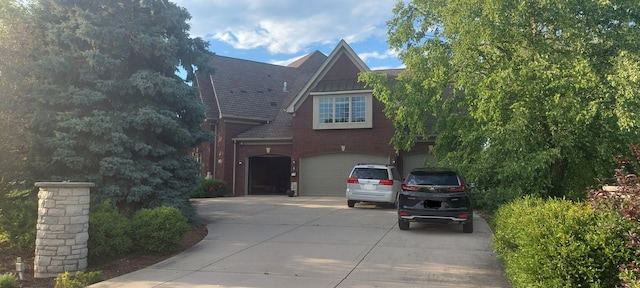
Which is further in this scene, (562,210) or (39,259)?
(39,259)

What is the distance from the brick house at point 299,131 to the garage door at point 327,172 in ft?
0.17

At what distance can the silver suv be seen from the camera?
54.6 ft

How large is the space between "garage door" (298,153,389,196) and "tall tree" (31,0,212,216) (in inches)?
449

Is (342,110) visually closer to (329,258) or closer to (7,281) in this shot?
(329,258)

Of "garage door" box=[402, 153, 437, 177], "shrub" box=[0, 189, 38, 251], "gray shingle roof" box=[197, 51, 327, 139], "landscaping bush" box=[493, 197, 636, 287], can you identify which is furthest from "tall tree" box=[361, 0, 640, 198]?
"gray shingle roof" box=[197, 51, 327, 139]

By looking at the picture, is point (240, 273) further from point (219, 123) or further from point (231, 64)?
point (231, 64)

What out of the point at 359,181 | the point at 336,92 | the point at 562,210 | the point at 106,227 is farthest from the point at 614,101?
the point at 336,92

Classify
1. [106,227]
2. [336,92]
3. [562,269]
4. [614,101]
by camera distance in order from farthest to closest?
[336,92]
[614,101]
[106,227]
[562,269]

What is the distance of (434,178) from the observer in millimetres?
11258

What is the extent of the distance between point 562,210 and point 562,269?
1262 mm

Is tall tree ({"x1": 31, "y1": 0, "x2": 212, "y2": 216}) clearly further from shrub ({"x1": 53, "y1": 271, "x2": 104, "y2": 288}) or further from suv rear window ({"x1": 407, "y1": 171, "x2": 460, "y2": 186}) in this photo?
suv rear window ({"x1": 407, "y1": 171, "x2": 460, "y2": 186})

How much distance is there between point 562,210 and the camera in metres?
5.73

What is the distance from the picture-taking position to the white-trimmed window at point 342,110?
2294 cm

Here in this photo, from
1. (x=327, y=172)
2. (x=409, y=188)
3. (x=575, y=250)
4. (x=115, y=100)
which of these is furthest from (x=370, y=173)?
(x=575, y=250)
